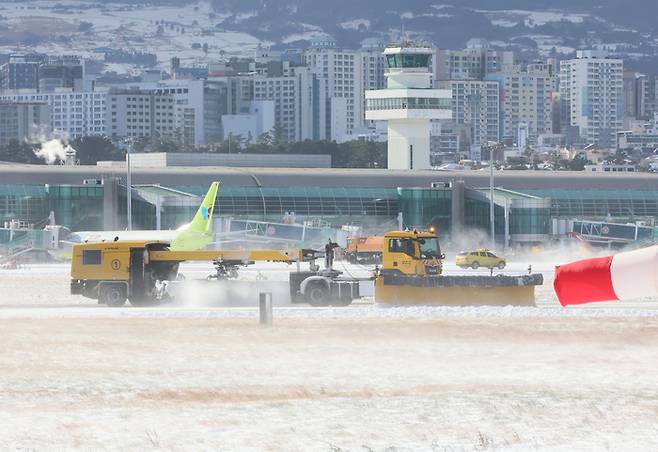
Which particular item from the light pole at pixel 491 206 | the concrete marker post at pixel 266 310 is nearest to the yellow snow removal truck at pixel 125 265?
the concrete marker post at pixel 266 310

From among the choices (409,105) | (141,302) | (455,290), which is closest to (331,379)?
(455,290)

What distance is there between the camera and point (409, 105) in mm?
181875

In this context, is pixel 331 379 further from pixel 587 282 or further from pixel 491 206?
pixel 491 206

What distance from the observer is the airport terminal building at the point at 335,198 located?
137 metres

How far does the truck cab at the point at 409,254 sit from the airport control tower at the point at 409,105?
11208 cm

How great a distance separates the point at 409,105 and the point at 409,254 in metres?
119

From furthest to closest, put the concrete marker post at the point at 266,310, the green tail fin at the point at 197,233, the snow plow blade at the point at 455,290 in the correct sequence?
the green tail fin at the point at 197,233 → the snow plow blade at the point at 455,290 → the concrete marker post at the point at 266,310

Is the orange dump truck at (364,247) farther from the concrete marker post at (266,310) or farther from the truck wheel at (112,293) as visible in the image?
the concrete marker post at (266,310)

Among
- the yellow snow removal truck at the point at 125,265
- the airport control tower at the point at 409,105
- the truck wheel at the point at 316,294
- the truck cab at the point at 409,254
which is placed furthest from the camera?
the airport control tower at the point at 409,105

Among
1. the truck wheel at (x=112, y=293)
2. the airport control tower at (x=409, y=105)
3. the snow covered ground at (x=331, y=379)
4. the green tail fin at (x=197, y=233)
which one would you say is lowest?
the snow covered ground at (x=331, y=379)

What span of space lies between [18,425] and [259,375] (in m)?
8.79

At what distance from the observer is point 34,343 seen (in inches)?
1911

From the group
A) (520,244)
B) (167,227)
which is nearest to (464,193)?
(520,244)

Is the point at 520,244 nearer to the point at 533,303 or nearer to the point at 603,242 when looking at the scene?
the point at 603,242
